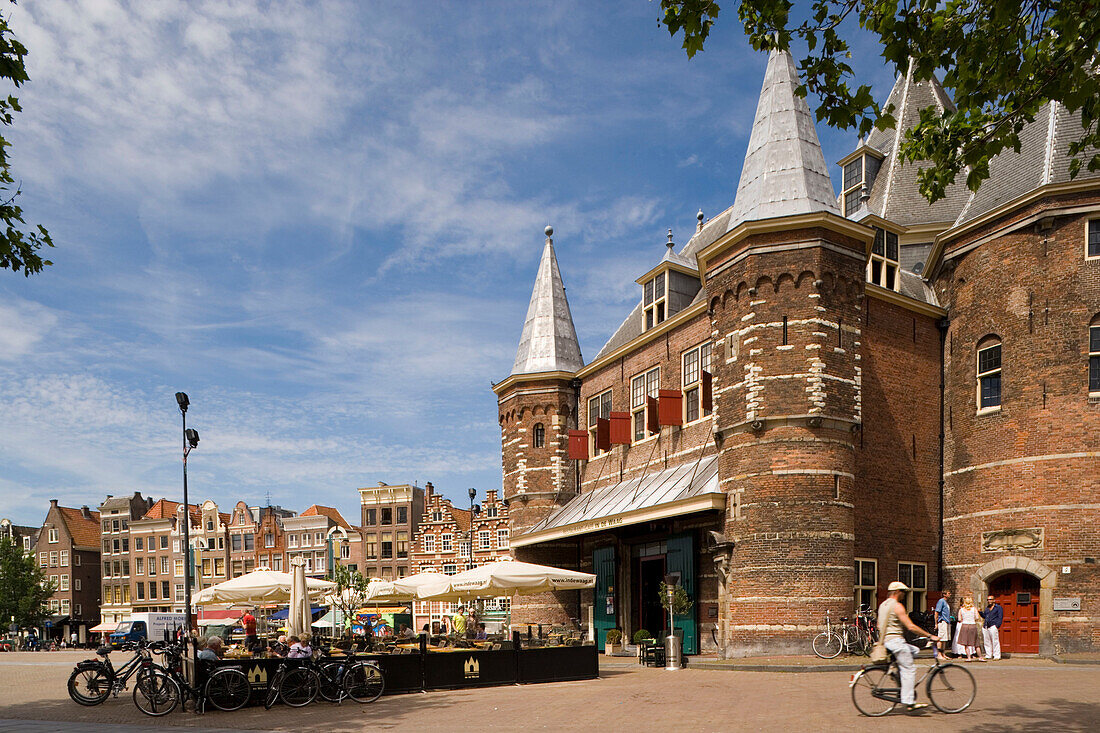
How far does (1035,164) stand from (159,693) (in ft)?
74.0

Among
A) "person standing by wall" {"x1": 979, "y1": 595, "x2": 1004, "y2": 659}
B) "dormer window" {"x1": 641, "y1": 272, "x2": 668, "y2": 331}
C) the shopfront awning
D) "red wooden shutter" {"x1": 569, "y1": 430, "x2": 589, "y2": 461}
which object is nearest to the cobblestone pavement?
"person standing by wall" {"x1": 979, "y1": 595, "x2": 1004, "y2": 659}

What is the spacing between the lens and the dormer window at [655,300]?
97.7 feet

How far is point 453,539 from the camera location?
58125 mm

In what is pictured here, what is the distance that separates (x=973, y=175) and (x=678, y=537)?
57.7ft

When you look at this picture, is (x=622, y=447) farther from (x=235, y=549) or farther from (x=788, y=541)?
(x=235, y=549)

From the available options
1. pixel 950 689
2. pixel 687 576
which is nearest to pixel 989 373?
pixel 687 576

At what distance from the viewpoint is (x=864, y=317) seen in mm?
23312

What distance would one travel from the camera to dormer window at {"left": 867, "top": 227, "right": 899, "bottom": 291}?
2541cm

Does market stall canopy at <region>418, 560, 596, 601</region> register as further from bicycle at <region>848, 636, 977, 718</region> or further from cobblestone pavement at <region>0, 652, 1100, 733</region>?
bicycle at <region>848, 636, 977, 718</region>

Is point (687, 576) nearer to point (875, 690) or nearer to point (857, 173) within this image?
point (875, 690)

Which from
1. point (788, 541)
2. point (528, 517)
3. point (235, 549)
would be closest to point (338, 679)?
point (788, 541)

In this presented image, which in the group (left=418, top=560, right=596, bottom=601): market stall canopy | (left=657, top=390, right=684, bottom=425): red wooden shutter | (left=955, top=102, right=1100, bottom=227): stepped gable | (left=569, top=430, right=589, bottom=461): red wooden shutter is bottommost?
(left=418, top=560, right=596, bottom=601): market stall canopy

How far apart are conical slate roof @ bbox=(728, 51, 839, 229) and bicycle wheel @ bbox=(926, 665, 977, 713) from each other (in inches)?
504

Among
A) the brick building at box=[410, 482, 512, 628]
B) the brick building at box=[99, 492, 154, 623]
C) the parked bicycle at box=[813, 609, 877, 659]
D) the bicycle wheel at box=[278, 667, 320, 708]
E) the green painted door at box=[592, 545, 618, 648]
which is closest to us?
the bicycle wheel at box=[278, 667, 320, 708]
